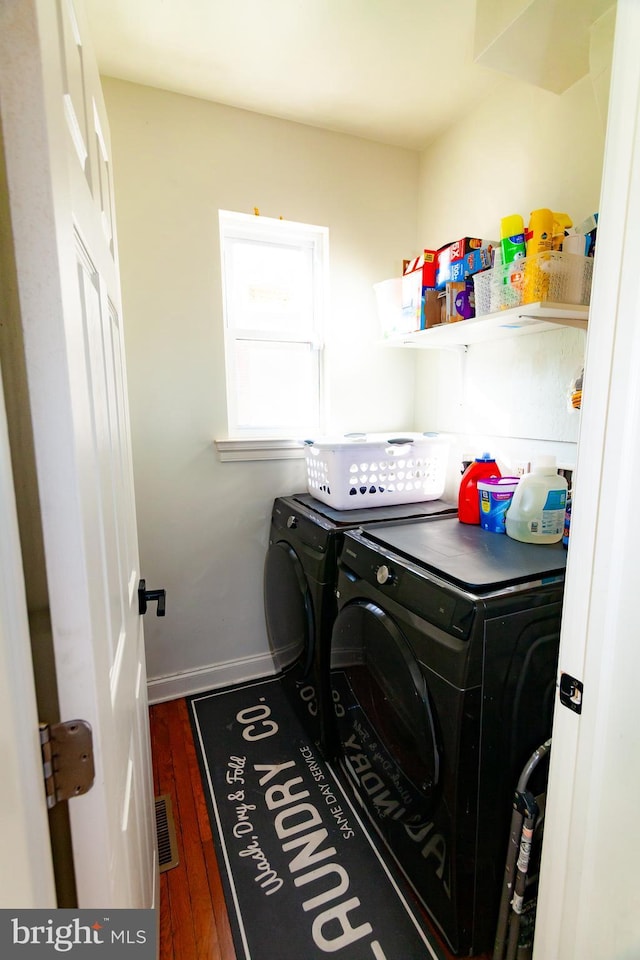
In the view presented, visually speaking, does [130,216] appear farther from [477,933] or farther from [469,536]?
[477,933]

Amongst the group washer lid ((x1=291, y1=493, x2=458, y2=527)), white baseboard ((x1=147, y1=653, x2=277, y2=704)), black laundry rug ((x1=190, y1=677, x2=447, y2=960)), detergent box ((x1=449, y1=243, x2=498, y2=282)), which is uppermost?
detergent box ((x1=449, y1=243, x2=498, y2=282))

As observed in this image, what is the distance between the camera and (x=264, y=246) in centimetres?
209

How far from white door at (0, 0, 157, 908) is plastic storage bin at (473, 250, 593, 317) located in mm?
1115

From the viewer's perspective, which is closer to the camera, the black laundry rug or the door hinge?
the door hinge

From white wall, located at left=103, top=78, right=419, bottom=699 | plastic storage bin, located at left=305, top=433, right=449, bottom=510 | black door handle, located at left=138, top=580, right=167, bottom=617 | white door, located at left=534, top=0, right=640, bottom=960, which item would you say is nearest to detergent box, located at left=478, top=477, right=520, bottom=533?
plastic storage bin, located at left=305, top=433, right=449, bottom=510

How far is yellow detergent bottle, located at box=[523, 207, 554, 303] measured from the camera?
4.07 ft

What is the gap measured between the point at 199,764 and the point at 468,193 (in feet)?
8.39

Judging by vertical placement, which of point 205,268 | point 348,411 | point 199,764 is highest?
point 205,268

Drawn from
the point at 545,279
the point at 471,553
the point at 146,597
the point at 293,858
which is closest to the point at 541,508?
the point at 471,553

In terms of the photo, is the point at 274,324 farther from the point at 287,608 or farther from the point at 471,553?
the point at 471,553

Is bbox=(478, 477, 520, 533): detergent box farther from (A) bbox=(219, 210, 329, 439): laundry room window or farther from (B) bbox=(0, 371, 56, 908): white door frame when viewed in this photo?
(B) bbox=(0, 371, 56, 908): white door frame

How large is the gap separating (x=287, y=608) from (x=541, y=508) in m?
1.04

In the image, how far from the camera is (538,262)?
1.24m

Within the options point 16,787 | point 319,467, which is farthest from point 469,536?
point 16,787
